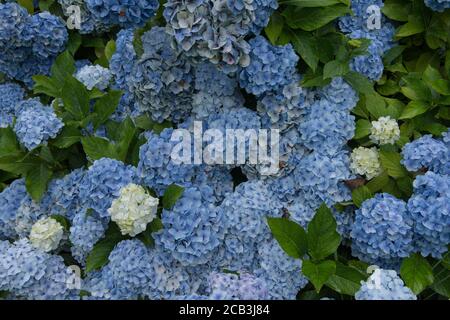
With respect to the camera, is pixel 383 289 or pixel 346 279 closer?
pixel 383 289

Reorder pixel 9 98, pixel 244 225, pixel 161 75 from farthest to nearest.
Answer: pixel 9 98 → pixel 161 75 → pixel 244 225

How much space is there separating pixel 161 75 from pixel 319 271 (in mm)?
1066

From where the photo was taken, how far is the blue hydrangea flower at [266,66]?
7.70ft

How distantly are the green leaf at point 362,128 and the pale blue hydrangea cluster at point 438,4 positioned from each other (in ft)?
2.16

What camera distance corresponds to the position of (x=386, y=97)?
9.27 feet

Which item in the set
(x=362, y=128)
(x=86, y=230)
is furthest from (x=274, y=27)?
(x=86, y=230)

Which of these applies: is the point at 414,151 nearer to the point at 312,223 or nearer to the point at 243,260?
the point at 312,223

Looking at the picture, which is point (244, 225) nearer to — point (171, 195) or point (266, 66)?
point (171, 195)

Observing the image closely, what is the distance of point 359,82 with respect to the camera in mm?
2504

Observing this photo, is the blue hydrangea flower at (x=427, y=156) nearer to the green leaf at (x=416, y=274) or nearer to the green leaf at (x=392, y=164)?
the green leaf at (x=392, y=164)

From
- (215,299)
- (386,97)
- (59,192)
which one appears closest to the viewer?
(215,299)

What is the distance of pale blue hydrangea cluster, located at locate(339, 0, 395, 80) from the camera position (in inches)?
101
